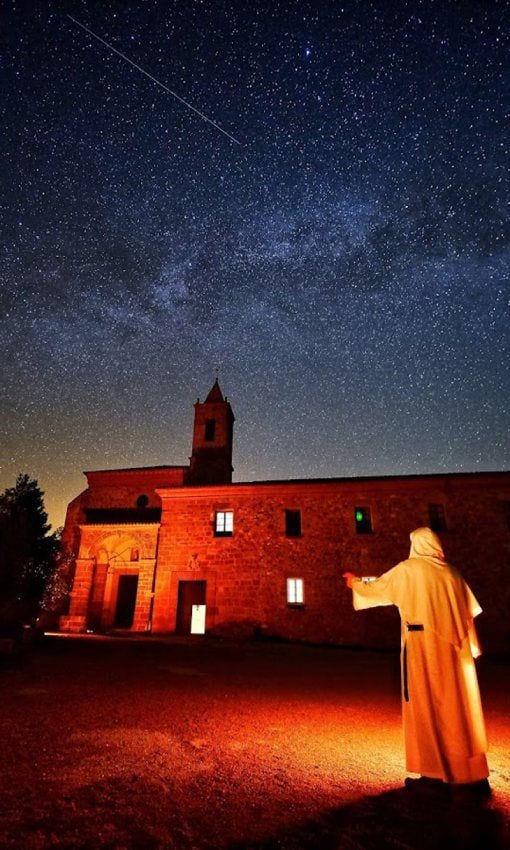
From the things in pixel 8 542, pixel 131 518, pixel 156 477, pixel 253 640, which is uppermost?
pixel 156 477

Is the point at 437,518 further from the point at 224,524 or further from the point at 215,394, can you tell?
the point at 215,394

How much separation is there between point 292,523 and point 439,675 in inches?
654

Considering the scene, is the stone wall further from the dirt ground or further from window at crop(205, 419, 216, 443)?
the dirt ground

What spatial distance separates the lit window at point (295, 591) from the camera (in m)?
18.3

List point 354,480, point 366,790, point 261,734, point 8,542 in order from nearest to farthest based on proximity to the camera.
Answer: point 366,790
point 261,734
point 8,542
point 354,480

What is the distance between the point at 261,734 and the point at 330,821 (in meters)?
2.40

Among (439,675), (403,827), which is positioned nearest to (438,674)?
(439,675)

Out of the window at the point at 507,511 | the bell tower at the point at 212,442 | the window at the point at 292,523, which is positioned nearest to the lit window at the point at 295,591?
the window at the point at 292,523

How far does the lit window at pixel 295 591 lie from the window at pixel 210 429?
44.0ft

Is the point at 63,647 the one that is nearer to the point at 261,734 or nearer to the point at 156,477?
the point at 261,734

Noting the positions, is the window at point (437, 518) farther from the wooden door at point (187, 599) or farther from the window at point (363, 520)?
the wooden door at point (187, 599)

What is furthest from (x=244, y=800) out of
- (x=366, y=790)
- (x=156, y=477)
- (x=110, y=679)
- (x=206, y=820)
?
(x=156, y=477)

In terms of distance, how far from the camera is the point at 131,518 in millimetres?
24703

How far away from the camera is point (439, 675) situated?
139 inches
